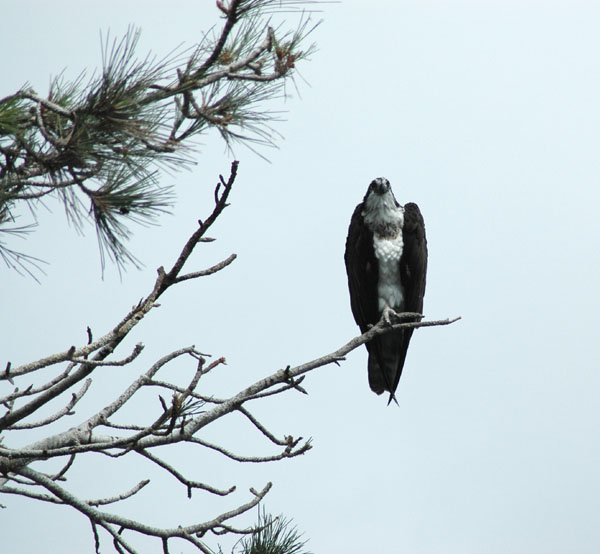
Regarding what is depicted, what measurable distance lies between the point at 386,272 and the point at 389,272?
0.02 m

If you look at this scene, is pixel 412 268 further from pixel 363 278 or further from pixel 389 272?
pixel 363 278

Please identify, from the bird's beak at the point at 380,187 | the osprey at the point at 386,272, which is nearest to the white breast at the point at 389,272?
the osprey at the point at 386,272

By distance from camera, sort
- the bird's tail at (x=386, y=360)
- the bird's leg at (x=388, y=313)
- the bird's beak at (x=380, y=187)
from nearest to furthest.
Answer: the bird's leg at (x=388, y=313) → the bird's tail at (x=386, y=360) → the bird's beak at (x=380, y=187)

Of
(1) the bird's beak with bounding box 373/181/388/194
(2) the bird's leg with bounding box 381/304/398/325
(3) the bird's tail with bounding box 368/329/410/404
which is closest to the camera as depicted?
(2) the bird's leg with bounding box 381/304/398/325

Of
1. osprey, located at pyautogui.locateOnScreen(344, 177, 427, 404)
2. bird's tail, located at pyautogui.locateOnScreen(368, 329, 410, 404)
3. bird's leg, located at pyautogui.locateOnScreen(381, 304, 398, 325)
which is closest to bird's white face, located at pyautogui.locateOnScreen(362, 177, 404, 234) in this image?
osprey, located at pyautogui.locateOnScreen(344, 177, 427, 404)

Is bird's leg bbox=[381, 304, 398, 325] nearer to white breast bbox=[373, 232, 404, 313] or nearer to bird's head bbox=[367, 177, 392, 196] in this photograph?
white breast bbox=[373, 232, 404, 313]

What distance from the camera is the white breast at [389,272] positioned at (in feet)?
17.5

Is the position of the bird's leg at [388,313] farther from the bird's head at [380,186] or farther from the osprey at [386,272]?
the bird's head at [380,186]

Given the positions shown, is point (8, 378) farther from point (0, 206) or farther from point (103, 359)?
point (0, 206)

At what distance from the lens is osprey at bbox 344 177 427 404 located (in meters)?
5.32

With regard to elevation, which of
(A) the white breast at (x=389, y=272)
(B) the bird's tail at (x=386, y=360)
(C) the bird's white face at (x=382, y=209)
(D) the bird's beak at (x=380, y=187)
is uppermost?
(D) the bird's beak at (x=380, y=187)

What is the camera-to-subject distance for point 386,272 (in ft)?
17.5

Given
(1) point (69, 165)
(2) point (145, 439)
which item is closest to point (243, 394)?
(2) point (145, 439)

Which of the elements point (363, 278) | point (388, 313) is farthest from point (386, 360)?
point (363, 278)
